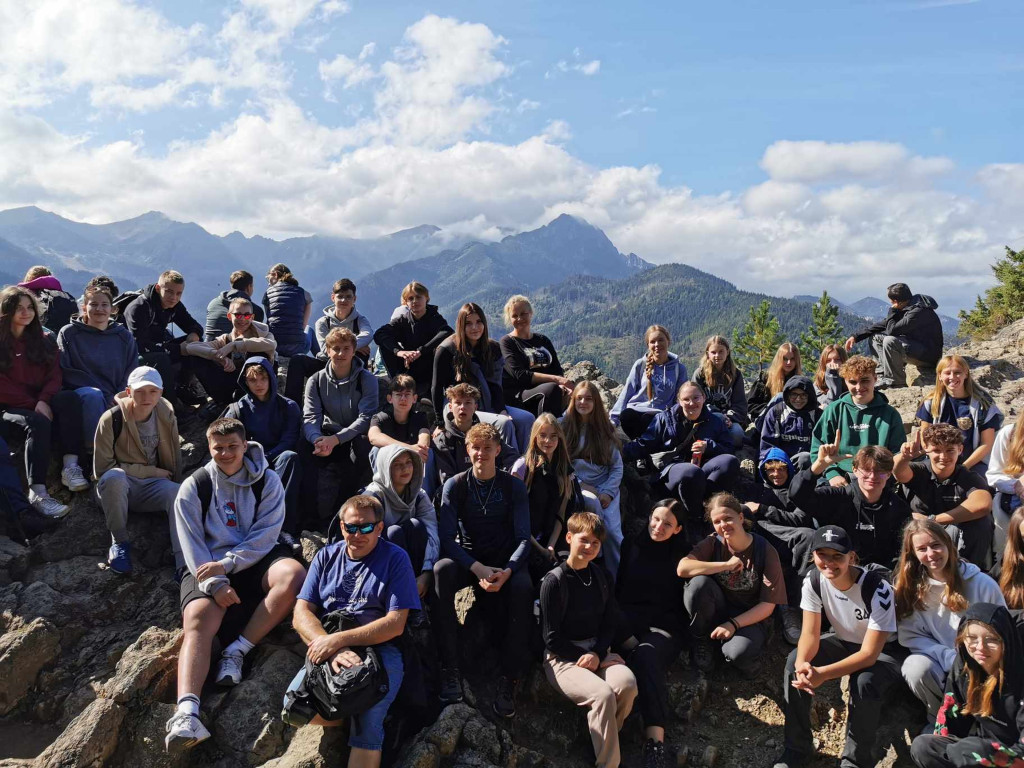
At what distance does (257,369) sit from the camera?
8031 millimetres

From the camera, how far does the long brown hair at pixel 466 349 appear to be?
9.13 meters

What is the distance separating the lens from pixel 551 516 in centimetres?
720

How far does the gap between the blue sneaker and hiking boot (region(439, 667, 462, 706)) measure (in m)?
3.94

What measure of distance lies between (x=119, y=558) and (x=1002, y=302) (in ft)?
140

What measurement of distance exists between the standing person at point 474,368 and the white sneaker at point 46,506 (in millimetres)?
4792

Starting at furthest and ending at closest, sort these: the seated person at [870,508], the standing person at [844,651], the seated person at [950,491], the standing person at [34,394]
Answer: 1. the standing person at [34,394]
2. the seated person at [950,491]
3. the seated person at [870,508]
4. the standing person at [844,651]

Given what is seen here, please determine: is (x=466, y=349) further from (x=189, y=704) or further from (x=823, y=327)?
(x=823, y=327)

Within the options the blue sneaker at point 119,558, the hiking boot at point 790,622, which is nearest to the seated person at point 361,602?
the blue sneaker at point 119,558

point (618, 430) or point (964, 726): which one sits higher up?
point (618, 430)

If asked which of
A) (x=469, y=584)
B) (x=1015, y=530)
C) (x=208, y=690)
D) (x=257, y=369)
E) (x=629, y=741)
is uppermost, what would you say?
(x=257, y=369)

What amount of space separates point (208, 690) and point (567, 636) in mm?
3341

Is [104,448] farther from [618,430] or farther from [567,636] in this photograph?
[618,430]

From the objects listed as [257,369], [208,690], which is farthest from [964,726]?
[257,369]

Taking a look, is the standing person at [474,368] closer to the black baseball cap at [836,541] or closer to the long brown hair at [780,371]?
the long brown hair at [780,371]
